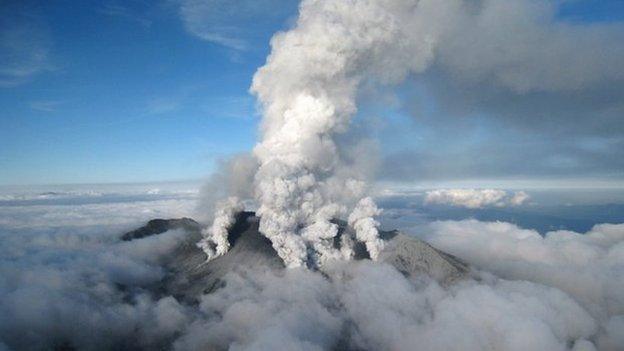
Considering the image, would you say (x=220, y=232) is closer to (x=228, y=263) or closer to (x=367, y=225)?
(x=228, y=263)

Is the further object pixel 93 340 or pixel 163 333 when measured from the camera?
pixel 163 333

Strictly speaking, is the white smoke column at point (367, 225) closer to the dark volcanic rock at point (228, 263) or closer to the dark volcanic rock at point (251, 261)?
the dark volcanic rock at point (251, 261)

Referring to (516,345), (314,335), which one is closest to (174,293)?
(314,335)

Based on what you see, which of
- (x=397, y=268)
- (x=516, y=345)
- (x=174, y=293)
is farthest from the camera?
(x=397, y=268)

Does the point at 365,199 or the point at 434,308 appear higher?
the point at 365,199

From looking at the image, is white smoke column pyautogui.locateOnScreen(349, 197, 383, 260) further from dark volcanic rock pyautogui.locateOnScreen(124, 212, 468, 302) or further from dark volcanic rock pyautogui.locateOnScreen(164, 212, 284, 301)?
dark volcanic rock pyautogui.locateOnScreen(164, 212, 284, 301)

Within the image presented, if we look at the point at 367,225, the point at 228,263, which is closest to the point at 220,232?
the point at 228,263

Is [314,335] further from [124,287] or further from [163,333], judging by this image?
[124,287]
